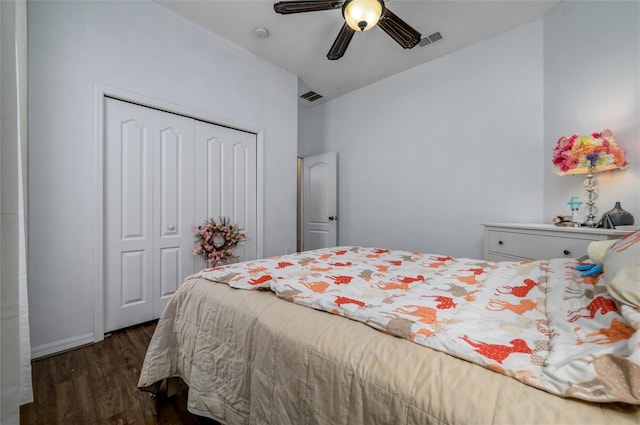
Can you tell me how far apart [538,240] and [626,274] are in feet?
5.62

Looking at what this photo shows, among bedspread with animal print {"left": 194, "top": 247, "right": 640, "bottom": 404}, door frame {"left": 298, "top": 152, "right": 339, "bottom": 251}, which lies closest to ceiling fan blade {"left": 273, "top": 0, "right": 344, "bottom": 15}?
bedspread with animal print {"left": 194, "top": 247, "right": 640, "bottom": 404}

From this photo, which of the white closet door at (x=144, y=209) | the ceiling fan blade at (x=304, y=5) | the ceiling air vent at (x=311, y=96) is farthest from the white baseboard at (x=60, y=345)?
the ceiling air vent at (x=311, y=96)

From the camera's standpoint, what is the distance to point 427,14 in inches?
97.5

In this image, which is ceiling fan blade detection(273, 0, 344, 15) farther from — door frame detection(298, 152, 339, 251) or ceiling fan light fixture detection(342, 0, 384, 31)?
door frame detection(298, 152, 339, 251)

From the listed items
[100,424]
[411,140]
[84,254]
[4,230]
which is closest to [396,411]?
[4,230]

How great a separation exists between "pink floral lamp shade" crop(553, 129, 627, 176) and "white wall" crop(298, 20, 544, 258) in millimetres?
489

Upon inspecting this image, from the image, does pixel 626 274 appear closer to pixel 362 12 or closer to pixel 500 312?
pixel 500 312

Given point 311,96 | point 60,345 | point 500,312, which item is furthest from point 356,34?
point 60,345

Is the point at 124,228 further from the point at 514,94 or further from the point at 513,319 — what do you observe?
the point at 514,94

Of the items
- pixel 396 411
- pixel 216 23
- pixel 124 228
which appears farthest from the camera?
pixel 216 23

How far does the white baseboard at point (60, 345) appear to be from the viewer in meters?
1.84

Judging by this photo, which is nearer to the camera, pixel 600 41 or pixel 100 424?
pixel 100 424

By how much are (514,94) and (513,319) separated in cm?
283

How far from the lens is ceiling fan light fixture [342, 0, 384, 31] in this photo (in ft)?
5.79
